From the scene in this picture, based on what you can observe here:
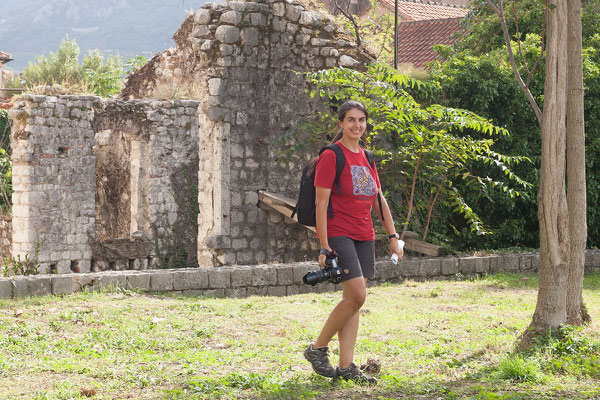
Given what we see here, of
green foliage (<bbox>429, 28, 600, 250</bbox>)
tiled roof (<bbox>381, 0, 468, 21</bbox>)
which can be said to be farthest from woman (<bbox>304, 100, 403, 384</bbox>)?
tiled roof (<bbox>381, 0, 468, 21</bbox>)

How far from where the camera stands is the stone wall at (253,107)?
11562 millimetres

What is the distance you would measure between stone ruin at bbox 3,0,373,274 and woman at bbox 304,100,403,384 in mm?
6745

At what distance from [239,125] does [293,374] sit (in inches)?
277

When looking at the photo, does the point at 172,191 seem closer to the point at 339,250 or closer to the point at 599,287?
the point at 599,287

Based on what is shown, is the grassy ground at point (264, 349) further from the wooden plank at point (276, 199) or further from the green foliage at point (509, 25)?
the green foliage at point (509, 25)

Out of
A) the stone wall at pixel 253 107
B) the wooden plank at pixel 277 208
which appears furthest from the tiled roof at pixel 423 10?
the wooden plank at pixel 277 208

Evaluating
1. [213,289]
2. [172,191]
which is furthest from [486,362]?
[172,191]

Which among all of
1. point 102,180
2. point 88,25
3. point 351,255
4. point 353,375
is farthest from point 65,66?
point 88,25

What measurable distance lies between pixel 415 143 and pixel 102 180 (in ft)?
30.1

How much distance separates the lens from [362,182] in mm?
4930

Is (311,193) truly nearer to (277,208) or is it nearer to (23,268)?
(277,208)

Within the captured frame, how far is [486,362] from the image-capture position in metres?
5.39

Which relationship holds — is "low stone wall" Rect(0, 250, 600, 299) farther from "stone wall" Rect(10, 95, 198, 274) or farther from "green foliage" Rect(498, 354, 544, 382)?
"stone wall" Rect(10, 95, 198, 274)

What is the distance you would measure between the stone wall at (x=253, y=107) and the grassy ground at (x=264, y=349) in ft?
11.0
